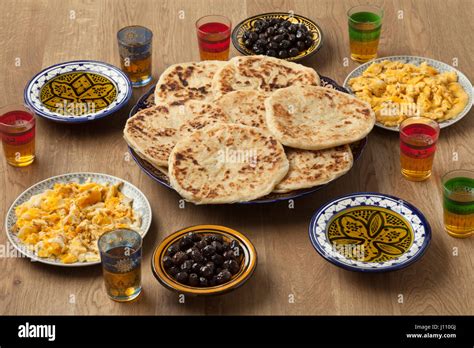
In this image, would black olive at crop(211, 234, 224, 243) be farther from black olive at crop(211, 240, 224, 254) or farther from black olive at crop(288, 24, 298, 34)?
black olive at crop(288, 24, 298, 34)

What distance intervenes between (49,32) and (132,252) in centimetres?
184

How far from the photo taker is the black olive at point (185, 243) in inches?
105

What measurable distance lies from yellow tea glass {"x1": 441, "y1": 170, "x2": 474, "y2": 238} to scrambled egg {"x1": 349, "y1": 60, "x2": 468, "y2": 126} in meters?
0.50

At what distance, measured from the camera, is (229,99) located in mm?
3246

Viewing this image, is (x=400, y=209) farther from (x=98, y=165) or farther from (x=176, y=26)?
(x=176, y=26)

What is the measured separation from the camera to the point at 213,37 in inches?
145

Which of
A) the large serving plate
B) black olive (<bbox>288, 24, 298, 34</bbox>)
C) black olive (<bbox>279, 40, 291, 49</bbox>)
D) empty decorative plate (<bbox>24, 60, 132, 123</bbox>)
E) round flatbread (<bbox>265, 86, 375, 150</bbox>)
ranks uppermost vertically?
round flatbread (<bbox>265, 86, 375, 150</bbox>)

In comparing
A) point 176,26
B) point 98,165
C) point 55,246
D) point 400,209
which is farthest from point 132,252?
point 176,26

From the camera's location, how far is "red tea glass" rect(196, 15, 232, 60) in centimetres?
367

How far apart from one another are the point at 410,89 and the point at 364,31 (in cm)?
42

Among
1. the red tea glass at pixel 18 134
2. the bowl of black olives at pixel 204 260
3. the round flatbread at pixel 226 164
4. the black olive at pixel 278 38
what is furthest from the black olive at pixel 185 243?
the black olive at pixel 278 38

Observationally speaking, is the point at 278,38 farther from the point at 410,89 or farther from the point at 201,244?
the point at 201,244

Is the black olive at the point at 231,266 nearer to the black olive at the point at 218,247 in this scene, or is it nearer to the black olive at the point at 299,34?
the black olive at the point at 218,247

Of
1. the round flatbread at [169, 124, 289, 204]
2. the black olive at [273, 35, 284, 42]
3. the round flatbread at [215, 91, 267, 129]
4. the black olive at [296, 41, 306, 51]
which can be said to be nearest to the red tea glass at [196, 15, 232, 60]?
the black olive at [273, 35, 284, 42]
